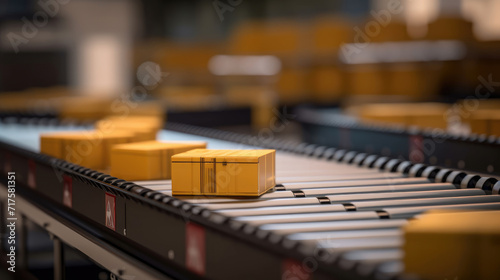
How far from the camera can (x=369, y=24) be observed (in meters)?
8.15

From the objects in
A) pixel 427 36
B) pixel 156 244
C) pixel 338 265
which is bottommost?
pixel 156 244

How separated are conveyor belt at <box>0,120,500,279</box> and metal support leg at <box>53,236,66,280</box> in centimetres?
28

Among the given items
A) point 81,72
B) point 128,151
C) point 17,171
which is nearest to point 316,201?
point 128,151

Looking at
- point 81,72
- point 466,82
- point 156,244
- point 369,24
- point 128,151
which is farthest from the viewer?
point 81,72

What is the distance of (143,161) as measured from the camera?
2658 millimetres

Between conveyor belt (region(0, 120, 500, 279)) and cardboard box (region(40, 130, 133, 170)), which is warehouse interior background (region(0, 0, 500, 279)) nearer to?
cardboard box (region(40, 130, 133, 170))

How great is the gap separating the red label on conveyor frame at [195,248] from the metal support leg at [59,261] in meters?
1.06

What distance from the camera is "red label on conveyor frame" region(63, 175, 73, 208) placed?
9.20 ft

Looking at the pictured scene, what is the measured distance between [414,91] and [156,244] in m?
5.94

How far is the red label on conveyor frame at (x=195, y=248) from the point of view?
6.00 feet

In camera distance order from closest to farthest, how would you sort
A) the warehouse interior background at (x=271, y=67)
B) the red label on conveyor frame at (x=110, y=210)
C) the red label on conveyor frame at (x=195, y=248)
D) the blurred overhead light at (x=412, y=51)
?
the red label on conveyor frame at (x=195, y=248) → the red label on conveyor frame at (x=110, y=210) → the warehouse interior background at (x=271, y=67) → the blurred overhead light at (x=412, y=51)

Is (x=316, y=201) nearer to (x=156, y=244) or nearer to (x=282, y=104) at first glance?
(x=156, y=244)

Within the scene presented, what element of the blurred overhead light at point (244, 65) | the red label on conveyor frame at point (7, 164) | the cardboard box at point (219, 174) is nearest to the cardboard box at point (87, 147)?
the red label on conveyor frame at point (7, 164)

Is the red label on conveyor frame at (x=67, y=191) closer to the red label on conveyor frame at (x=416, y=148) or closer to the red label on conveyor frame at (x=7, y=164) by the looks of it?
the red label on conveyor frame at (x=7, y=164)
